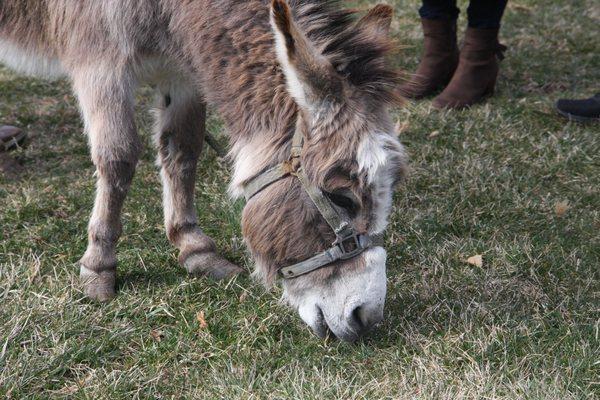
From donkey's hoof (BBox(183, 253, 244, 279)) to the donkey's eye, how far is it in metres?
0.91

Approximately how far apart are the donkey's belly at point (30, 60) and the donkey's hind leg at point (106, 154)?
34 centimetres

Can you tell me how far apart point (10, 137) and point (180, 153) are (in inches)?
64.8

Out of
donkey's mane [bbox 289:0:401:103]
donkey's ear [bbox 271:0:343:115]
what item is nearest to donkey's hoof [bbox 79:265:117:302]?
donkey's ear [bbox 271:0:343:115]

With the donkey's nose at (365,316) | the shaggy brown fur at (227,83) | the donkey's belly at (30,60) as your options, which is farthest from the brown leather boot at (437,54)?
the donkey's nose at (365,316)

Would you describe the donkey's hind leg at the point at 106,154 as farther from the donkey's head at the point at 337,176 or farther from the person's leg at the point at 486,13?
the person's leg at the point at 486,13

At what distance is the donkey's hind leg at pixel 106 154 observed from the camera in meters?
2.74

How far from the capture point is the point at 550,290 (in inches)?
115

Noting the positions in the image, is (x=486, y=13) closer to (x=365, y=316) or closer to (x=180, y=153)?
(x=180, y=153)

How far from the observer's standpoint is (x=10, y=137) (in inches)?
172

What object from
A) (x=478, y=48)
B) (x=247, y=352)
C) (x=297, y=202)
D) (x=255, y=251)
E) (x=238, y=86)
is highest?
(x=238, y=86)

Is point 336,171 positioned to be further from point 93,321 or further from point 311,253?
point 93,321

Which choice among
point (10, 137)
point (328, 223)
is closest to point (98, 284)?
point (328, 223)

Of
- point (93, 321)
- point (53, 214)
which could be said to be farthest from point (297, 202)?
point (53, 214)

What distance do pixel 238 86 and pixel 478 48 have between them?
2.93m
